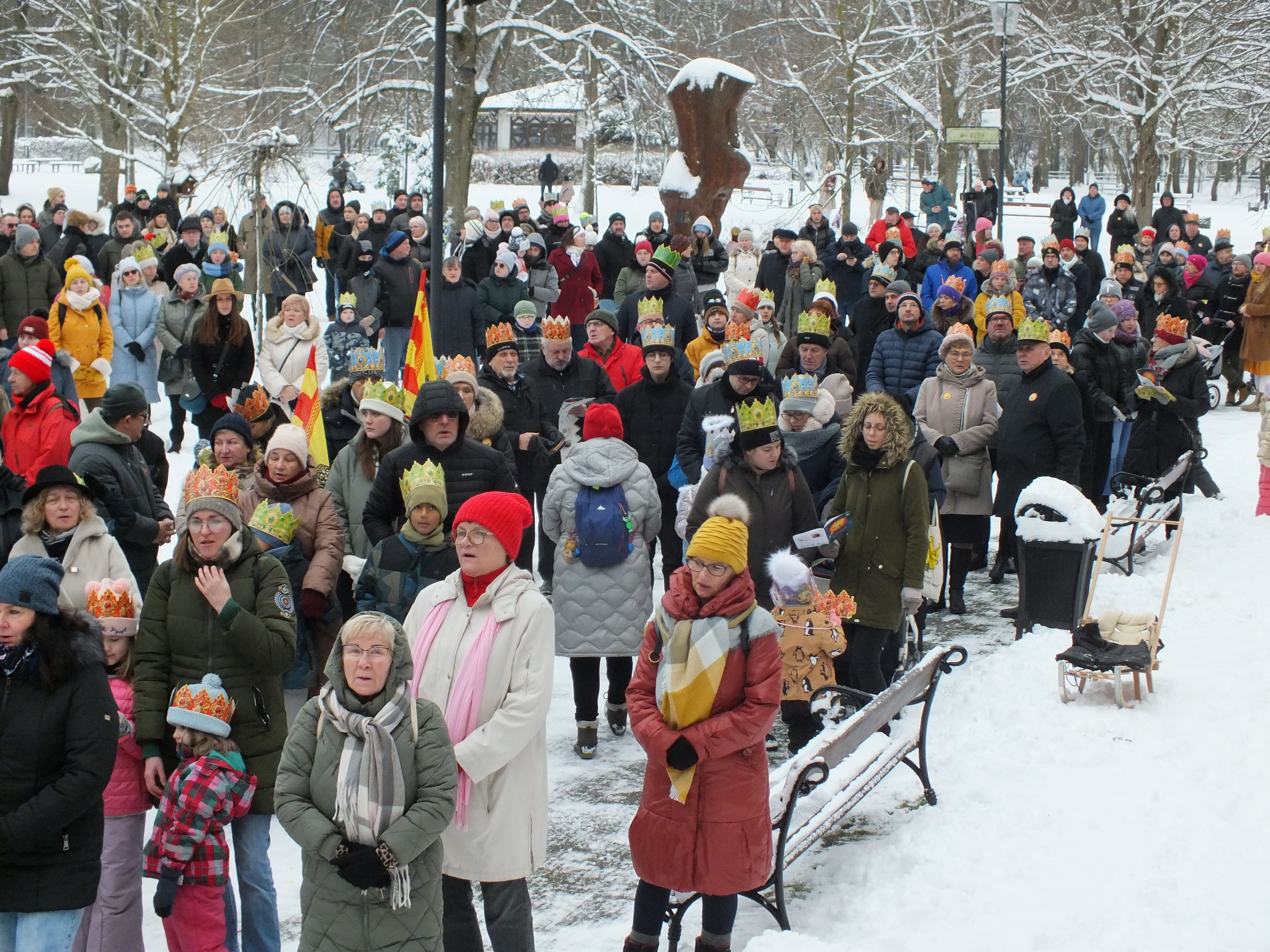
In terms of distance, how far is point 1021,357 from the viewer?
8844 mm

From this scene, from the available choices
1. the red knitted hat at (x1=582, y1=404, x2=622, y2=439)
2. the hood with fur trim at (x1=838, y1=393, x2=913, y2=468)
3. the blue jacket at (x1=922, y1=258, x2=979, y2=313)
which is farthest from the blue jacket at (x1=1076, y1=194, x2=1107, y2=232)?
the red knitted hat at (x1=582, y1=404, x2=622, y2=439)

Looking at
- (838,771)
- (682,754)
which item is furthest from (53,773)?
(838,771)

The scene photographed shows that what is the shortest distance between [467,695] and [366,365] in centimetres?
435

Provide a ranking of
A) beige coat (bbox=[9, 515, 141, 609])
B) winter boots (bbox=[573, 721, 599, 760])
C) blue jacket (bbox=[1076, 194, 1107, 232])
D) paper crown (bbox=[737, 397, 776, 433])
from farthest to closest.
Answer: blue jacket (bbox=[1076, 194, 1107, 232]), winter boots (bbox=[573, 721, 599, 760]), paper crown (bbox=[737, 397, 776, 433]), beige coat (bbox=[9, 515, 141, 609])

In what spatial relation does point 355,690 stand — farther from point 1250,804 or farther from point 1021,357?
point 1021,357

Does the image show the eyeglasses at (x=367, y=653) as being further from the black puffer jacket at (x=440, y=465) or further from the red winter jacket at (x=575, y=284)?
the red winter jacket at (x=575, y=284)

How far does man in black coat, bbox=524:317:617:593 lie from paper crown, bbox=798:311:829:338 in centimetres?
133

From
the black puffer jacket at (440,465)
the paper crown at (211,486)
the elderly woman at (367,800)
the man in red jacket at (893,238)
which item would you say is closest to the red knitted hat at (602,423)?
the black puffer jacket at (440,465)

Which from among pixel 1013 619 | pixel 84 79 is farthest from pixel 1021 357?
pixel 84 79

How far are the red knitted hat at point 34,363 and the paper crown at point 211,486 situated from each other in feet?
8.75

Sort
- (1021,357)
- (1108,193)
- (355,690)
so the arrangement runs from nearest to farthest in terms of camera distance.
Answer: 1. (355,690)
2. (1021,357)
3. (1108,193)

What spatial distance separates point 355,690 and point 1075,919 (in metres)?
2.74

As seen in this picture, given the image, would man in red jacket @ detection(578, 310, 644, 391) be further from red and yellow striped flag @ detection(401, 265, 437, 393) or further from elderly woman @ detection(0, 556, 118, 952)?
elderly woman @ detection(0, 556, 118, 952)

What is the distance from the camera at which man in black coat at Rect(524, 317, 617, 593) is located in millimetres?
8922
